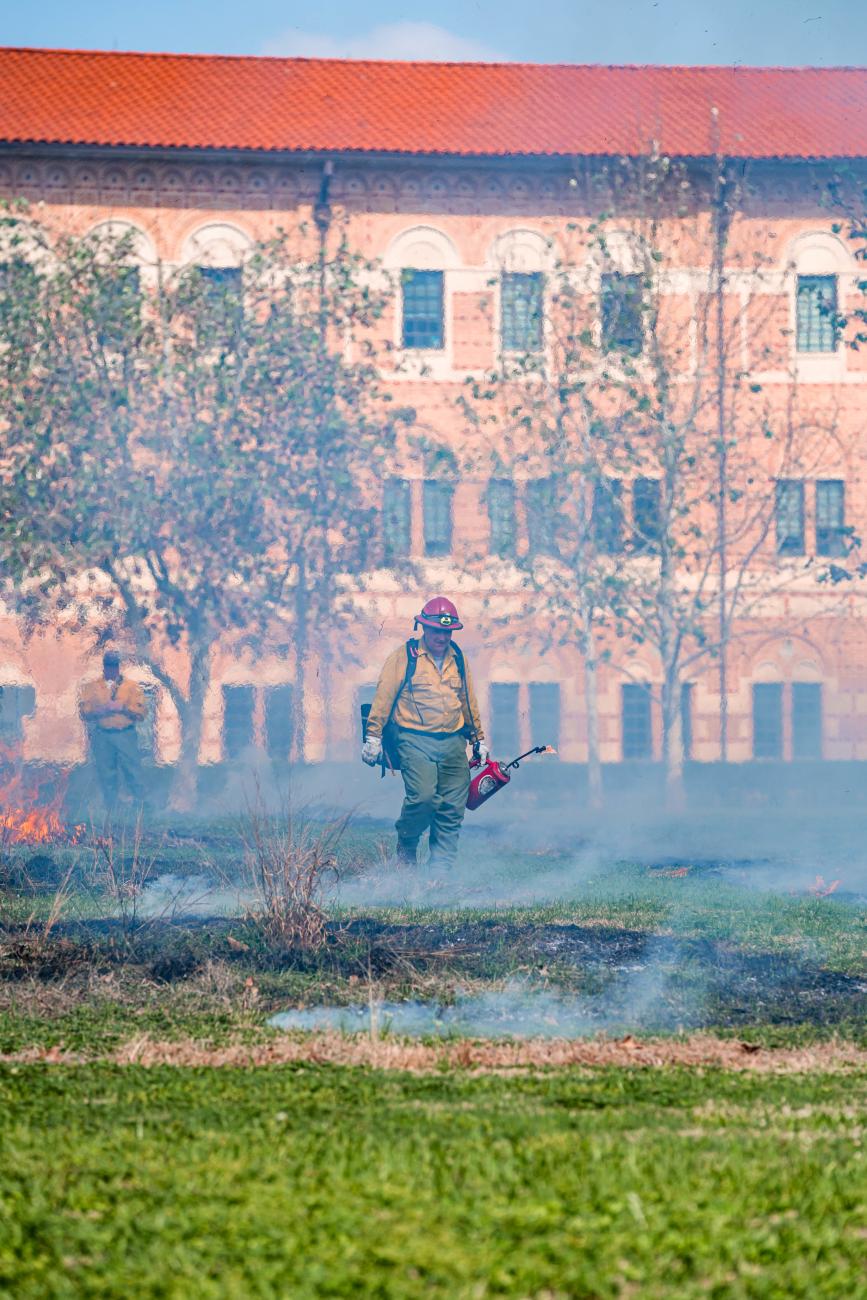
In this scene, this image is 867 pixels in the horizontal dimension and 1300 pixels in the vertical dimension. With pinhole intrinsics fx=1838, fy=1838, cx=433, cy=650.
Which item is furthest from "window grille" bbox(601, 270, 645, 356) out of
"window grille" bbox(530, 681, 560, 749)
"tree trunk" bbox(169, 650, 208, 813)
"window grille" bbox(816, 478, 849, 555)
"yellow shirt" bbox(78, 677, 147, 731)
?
"yellow shirt" bbox(78, 677, 147, 731)

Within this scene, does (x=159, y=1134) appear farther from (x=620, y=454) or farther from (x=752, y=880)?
(x=620, y=454)

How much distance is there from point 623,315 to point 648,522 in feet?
9.89

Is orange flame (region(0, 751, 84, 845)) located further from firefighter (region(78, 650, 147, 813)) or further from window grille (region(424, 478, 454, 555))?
window grille (region(424, 478, 454, 555))

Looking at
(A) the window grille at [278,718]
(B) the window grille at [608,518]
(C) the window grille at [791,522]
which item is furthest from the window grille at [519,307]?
(A) the window grille at [278,718]

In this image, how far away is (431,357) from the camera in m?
30.4

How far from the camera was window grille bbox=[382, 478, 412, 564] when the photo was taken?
88.6 ft

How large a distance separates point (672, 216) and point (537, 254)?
2546mm

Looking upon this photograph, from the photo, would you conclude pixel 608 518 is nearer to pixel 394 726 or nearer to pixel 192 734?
pixel 192 734

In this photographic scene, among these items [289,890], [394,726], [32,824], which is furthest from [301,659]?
[289,890]

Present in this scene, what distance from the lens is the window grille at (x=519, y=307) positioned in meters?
27.8

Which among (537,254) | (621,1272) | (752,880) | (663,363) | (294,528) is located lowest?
(752,880)

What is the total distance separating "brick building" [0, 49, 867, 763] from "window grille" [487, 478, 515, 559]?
70 cm

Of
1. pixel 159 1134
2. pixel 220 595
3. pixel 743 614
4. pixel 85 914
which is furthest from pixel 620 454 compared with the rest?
pixel 159 1134

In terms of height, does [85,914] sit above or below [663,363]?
below
